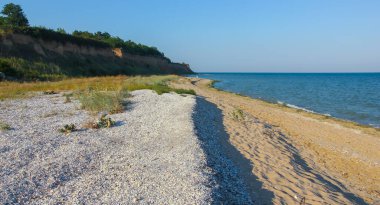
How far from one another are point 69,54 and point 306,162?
1624 inches

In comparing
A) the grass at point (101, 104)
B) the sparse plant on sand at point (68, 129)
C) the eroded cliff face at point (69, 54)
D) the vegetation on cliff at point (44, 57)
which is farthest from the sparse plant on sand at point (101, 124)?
the eroded cliff face at point (69, 54)

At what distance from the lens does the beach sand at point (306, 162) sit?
26.8 ft

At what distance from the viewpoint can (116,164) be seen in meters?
8.59

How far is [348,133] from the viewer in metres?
19.7

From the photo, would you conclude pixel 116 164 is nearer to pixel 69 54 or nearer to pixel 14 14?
pixel 69 54

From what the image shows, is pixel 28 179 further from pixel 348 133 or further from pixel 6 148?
pixel 348 133

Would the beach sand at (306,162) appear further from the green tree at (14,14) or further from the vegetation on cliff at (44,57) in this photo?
the green tree at (14,14)

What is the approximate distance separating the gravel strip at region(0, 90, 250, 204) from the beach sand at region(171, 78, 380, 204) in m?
0.80

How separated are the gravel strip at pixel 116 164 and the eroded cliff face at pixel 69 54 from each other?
88.3 feet

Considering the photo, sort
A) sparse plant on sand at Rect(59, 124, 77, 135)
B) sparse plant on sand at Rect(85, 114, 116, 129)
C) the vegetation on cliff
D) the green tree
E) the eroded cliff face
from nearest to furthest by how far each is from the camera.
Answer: sparse plant on sand at Rect(59, 124, 77, 135), sparse plant on sand at Rect(85, 114, 116, 129), the vegetation on cliff, the eroded cliff face, the green tree

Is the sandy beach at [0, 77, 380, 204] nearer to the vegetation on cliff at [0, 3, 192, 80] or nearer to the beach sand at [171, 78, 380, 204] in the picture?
the beach sand at [171, 78, 380, 204]

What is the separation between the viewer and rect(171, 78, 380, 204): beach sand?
26.8 ft

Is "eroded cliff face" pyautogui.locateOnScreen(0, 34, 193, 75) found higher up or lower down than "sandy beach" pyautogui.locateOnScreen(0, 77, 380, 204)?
higher up

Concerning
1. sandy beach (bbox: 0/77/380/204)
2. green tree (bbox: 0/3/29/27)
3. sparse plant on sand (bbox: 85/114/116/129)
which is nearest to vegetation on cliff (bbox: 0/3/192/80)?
green tree (bbox: 0/3/29/27)
